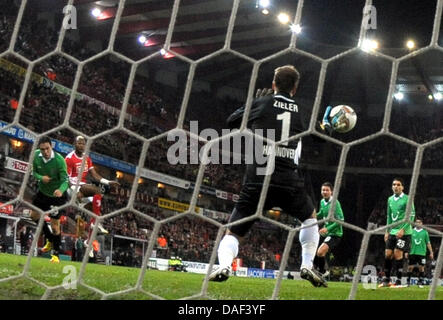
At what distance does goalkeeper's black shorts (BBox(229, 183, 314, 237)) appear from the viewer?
3316 mm

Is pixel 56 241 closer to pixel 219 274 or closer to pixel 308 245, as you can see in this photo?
pixel 308 245

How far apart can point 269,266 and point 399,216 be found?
494 inches

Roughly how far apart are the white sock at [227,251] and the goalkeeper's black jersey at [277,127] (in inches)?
14.4

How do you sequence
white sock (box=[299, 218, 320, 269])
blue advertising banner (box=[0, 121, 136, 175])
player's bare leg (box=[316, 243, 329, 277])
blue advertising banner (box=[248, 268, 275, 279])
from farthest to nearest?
blue advertising banner (box=[248, 268, 275, 279])
blue advertising banner (box=[0, 121, 136, 175])
player's bare leg (box=[316, 243, 329, 277])
white sock (box=[299, 218, 320, 269])

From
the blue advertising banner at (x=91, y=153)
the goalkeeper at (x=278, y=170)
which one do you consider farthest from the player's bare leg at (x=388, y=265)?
the blue advertising banner at (x=91, y=153)

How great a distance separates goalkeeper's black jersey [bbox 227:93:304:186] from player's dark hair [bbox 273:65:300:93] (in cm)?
6

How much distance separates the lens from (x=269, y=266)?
Result: 61.0ft

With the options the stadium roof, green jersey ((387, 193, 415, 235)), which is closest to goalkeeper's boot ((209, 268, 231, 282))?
green jersey ((387, 193, 415, 235))

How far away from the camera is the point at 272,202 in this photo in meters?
3.46

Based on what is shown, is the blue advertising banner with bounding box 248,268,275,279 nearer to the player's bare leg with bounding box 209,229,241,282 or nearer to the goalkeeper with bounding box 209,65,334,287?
the goalkeeper with bounding box 209,65,334,287

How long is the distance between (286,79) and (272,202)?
747 millimetres

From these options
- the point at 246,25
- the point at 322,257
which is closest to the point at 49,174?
the point at 322,257
